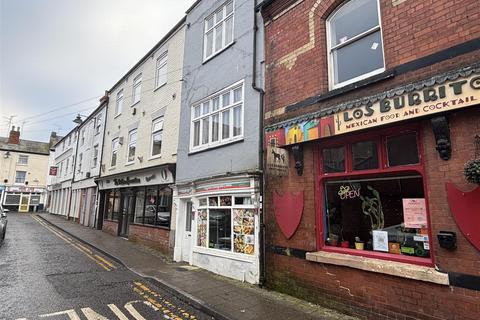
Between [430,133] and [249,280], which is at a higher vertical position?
A: [430,133]

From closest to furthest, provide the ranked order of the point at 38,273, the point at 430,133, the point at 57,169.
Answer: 1. the point at 430,133
2. the point at 38,273
3. the point at 57,169

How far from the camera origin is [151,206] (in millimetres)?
13180

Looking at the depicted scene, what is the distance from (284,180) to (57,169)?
1416 inches

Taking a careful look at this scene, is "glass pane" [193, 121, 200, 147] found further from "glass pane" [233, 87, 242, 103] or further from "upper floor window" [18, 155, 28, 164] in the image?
"upper floor window" [18, 155, 28, 164]

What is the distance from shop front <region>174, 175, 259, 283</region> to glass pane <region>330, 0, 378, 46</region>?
12.7 ft

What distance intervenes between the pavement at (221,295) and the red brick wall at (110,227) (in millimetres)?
6829

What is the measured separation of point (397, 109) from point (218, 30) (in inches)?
307

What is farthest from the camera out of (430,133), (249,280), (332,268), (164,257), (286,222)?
(164,257)

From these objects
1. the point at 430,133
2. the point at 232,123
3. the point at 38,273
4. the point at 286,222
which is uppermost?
the point at 232,123

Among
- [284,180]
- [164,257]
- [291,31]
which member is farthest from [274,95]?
[164,257]

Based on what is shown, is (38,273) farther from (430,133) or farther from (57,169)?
(57,169)

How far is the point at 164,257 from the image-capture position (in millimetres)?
10797

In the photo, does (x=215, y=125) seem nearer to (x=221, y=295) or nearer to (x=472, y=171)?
(x=221, y=295)

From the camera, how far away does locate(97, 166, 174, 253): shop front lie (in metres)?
11.9
